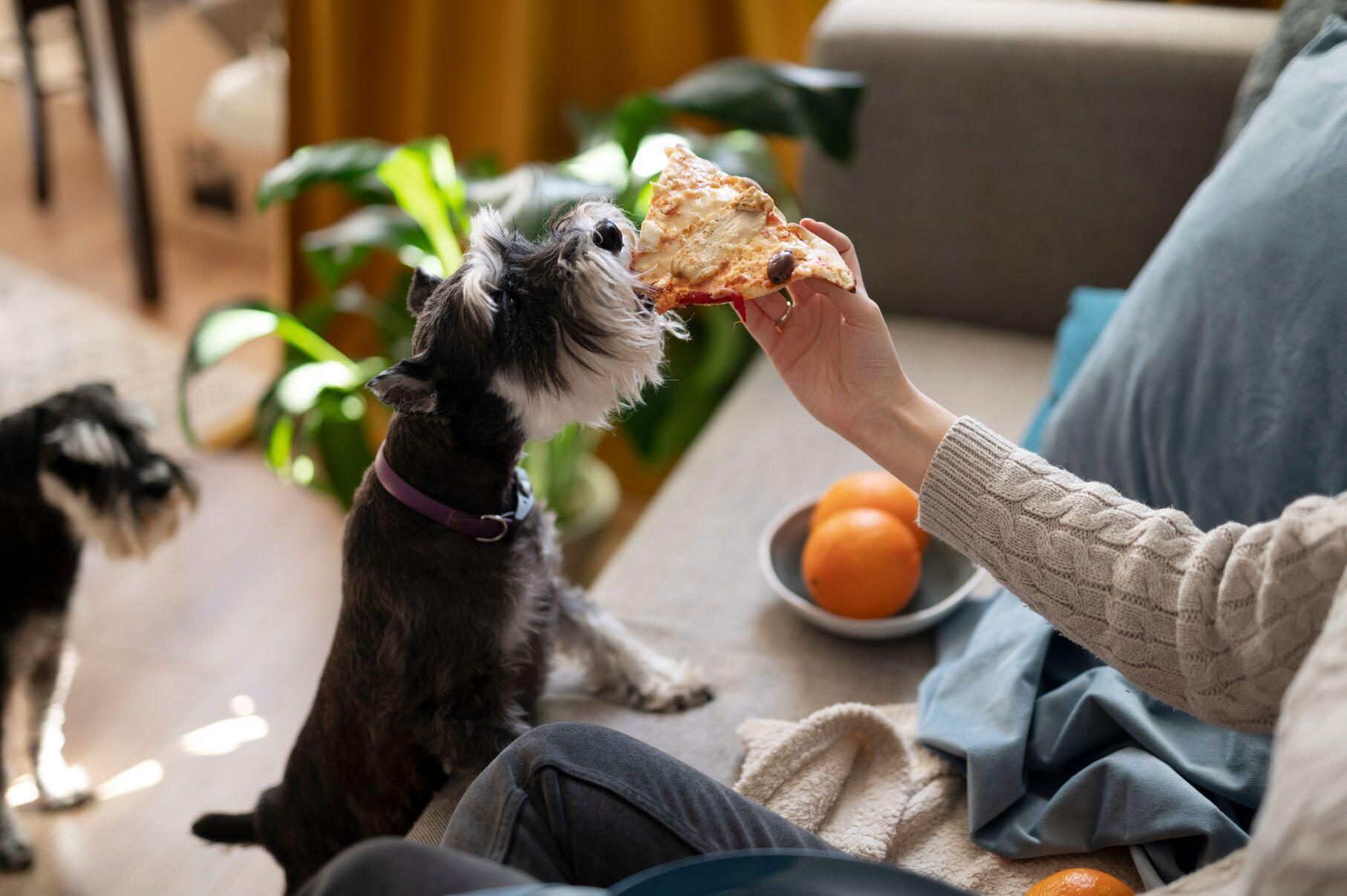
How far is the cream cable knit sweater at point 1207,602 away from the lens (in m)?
0.74

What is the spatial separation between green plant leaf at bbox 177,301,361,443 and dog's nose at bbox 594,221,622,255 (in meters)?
1.05

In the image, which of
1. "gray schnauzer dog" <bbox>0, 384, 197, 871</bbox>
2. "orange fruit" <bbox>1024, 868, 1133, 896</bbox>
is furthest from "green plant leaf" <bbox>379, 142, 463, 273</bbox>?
"orange fruit" <bbox>1024, 868, 1133, 896</bbox>

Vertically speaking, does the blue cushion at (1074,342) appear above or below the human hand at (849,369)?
below

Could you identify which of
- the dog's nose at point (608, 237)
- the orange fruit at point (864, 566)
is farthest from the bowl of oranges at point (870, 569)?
the dog's nose at point (608, 237)

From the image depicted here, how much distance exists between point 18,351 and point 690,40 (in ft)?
6.93

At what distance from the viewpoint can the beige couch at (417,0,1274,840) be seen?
183 centimetres

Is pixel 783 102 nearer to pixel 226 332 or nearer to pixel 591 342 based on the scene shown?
pixel 591 342

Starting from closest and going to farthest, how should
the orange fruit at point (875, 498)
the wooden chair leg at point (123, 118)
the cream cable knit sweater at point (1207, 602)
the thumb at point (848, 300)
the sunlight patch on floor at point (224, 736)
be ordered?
the cream cable knit sweater at point (1207, 602) → the thumb at point (848, 300) → the orange fruit at point (875, 498) → the sunlight patch on floor at point (224, 736) → the wooden chair leg at point (123, 118)

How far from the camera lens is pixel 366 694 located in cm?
127

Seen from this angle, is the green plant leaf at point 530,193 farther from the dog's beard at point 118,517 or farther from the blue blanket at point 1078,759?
the blue blanket at point 1078,759

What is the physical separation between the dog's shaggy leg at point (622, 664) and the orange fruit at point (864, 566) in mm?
213

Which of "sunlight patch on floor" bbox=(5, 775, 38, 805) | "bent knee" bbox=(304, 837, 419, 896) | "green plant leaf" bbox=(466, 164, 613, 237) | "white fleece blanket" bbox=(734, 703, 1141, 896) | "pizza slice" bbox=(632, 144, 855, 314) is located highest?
"pizza slice" bbox=(632, 144, 855, 314)

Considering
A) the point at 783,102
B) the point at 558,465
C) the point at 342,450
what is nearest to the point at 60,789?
the point at 342,450

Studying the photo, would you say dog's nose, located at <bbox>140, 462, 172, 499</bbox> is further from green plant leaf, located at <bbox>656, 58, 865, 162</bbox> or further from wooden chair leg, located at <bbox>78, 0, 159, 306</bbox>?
wooden chair leg, located at <bbox>78, 0, 159, 306</bbox>
